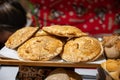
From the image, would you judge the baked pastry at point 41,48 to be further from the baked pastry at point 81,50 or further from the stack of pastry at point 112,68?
the stack of pastry at point 112,68

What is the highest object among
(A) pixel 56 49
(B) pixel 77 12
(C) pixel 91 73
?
(B) pixel 77 12

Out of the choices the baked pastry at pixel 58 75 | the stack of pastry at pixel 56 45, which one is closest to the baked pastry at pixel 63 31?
the stack of pastry at pixel 56 45

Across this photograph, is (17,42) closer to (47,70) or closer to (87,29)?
(47,70)

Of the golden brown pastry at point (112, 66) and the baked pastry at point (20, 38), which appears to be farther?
the baked pastry at point (20, 38)

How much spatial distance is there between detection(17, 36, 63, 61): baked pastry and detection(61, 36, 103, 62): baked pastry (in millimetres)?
28

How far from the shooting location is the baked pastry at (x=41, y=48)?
2.63ft

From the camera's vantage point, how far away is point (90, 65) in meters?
0.79

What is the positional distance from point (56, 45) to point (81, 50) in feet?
0.27

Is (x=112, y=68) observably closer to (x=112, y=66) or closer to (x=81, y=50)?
(x=112, y=66)

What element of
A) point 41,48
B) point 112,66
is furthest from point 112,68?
point 41,48

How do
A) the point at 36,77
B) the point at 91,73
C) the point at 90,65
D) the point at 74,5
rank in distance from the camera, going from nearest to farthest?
the point at 90,65 → the point at 36,77 → the point at 91,73 → the point at 74,5

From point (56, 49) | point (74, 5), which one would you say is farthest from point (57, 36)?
point (74, 5)

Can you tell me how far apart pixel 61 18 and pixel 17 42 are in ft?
5.55

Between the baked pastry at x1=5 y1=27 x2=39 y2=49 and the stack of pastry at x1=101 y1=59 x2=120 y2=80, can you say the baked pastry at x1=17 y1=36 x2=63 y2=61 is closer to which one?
the baked pastry at x1=5 y1=27 x2=39 y2=49
